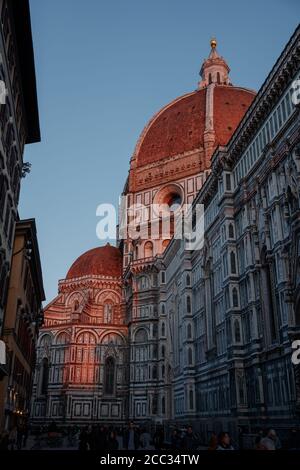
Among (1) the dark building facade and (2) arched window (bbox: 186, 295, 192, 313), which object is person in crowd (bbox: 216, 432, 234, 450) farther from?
(2) arched window (bbox: 186, 295, 192, 313)

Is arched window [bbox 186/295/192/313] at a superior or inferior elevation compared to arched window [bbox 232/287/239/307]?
superior

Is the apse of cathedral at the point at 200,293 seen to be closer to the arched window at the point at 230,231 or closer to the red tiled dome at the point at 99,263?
the arched window at the point at 230,231

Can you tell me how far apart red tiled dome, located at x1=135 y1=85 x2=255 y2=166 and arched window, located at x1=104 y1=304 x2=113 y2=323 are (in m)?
20.8

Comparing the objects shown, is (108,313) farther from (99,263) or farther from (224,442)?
(224,442)

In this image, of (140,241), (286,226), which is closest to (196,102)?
(140,241)

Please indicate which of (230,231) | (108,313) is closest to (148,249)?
(108,313)

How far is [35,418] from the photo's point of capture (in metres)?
54.7

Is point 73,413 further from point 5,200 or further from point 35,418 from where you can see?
point 5,200

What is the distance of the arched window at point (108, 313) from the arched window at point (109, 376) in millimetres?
6707

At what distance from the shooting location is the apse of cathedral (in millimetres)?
24375

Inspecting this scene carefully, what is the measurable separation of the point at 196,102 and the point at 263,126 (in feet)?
157

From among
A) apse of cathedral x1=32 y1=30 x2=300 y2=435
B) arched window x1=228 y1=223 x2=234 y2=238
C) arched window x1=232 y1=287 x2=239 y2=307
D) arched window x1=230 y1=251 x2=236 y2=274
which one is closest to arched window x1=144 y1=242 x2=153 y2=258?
apse of cathedral x1=32 y1=30 x2=300 y2=435

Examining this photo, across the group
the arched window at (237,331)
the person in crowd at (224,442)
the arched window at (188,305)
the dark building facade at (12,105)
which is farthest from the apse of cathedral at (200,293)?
the person in crowd at (224,442)

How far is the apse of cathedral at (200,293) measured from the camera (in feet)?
80.0
